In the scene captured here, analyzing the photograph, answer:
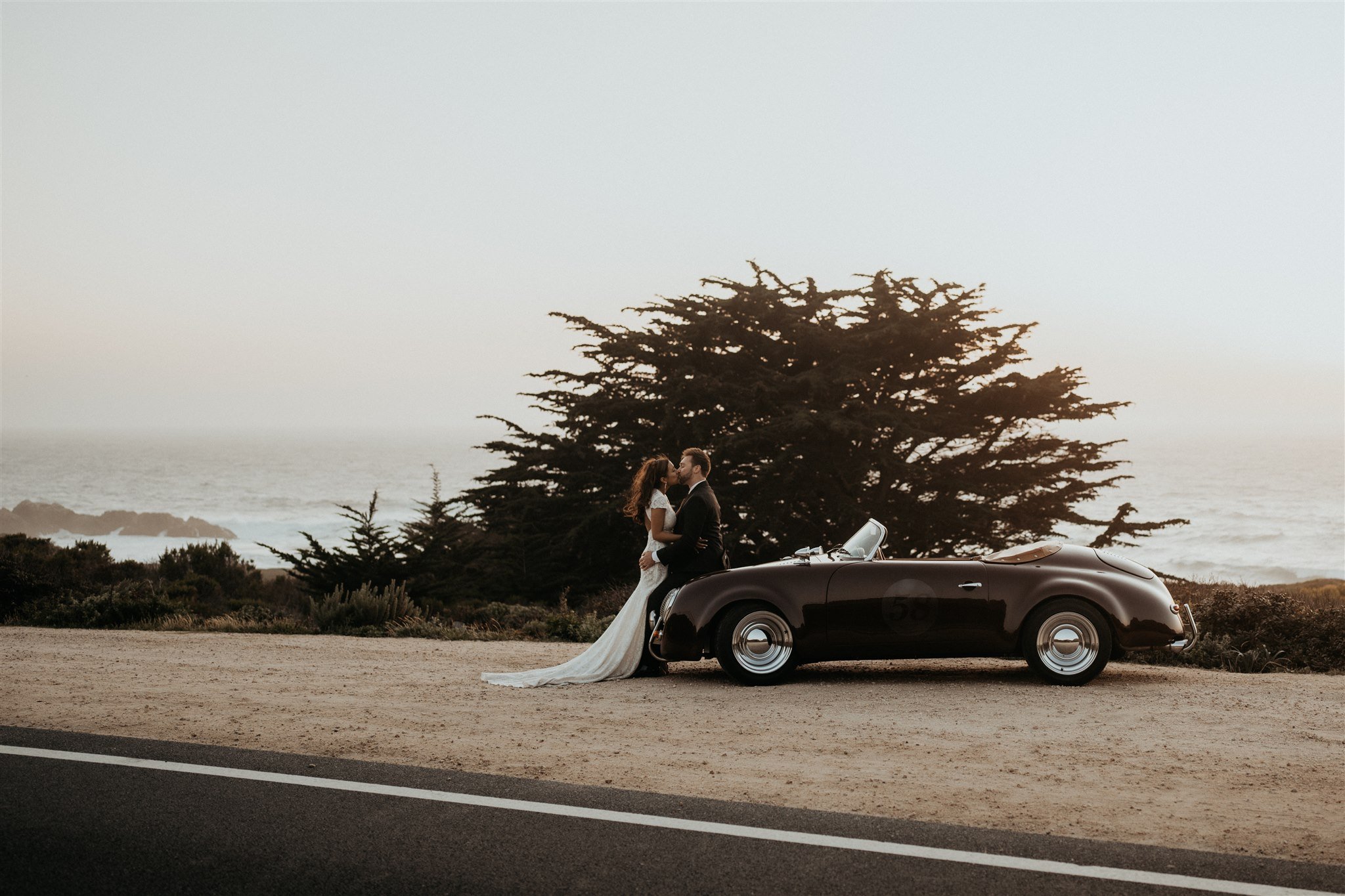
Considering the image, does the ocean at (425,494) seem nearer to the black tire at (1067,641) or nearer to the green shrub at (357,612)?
the green shrub at (357,612)

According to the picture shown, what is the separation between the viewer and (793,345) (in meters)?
32.1

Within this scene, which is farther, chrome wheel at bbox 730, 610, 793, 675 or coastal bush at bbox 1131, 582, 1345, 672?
coastal bush at bbox 1131, 582, 1345, 672

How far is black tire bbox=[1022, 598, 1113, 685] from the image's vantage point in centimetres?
863

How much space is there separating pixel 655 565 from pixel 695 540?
442mm

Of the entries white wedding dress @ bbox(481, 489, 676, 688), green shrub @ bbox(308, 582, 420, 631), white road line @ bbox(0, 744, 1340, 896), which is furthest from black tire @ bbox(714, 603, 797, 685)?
green shrub @ bbox(308, 582, 420, 631)

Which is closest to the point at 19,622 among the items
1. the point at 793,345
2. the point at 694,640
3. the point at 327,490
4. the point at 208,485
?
the point at 694,640

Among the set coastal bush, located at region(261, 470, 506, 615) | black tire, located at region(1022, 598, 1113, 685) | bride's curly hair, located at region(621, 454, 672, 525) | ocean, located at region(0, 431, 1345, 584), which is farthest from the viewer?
ocean, located at region(0, 431, 1345, 584)

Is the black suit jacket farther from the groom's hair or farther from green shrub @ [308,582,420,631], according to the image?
green shrub @ [308,582,420,631]

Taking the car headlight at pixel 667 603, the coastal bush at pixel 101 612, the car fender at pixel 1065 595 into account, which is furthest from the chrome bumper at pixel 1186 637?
the coastal bush at pixel 101 612

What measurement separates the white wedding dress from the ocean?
20.6 metres

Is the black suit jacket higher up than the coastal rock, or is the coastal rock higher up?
the coastal rock

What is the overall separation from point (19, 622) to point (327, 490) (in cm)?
9435

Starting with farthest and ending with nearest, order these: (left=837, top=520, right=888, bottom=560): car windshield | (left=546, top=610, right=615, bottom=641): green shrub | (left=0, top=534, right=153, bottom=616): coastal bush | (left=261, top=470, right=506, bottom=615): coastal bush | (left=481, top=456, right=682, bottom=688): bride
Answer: (left=261, top=470, right=506, bottom=615): coastal bush
(left=0, top=534, right=153, bottom=616): coastal bush
(left=546, top=610, right=615, bottom=641): green shrub
(left=481, top=456, right=682, bottom=688): bride
(left=837, top=520, right=888, bottom=560): car windshield

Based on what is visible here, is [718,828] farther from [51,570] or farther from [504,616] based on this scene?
[51,570]
